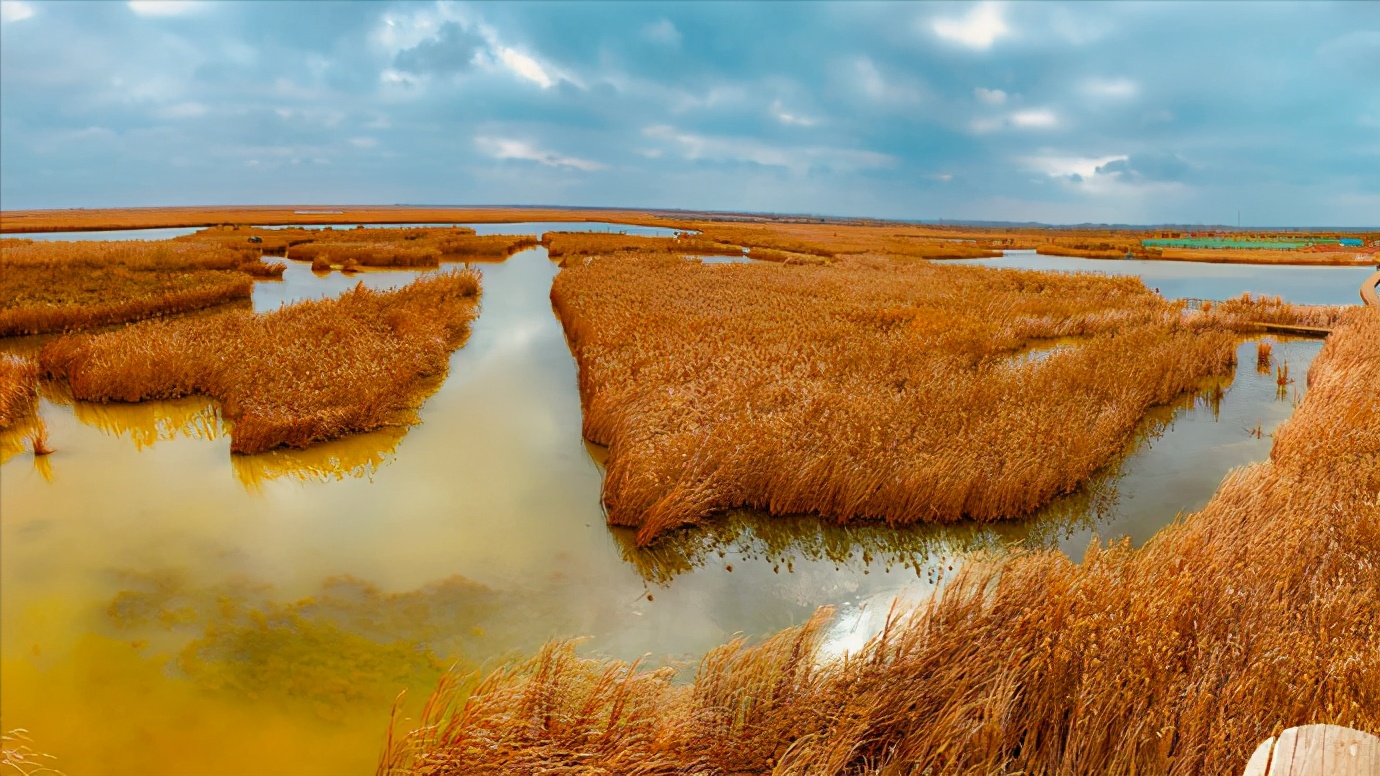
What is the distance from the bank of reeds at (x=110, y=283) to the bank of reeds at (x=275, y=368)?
10.3 feet

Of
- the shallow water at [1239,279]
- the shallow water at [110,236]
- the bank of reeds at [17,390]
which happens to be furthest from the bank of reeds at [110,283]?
the shallow water at [1239,279]

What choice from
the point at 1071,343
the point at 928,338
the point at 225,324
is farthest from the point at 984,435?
the point at 225,324

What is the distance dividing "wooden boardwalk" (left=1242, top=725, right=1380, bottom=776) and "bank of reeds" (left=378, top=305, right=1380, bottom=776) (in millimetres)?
1617

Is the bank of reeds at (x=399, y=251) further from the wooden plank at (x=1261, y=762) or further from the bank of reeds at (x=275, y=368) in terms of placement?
the wooden plank at (x=1261, y=762)

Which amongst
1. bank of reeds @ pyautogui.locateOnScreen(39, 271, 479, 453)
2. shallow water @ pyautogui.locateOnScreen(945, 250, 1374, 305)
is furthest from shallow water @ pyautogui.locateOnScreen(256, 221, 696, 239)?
bank of reeds @ pyautogui.locateOnScreen(39, 271, 479, 453)

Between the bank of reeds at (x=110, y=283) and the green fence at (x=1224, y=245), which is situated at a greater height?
the green fence at (x=1224, y=245)

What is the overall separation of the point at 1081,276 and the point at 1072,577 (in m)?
31.1

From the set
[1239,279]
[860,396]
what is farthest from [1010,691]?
[1239,279]

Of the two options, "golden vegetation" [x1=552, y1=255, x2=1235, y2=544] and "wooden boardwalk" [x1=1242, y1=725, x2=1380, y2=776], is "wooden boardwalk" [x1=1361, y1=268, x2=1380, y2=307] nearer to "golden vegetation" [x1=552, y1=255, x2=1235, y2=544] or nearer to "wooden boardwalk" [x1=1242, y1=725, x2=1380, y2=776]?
"golden vegetation" [x1=552, y1=255, x2=1235, y2=544]

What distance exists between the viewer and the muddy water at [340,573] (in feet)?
15.9

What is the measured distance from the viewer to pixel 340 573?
668cm

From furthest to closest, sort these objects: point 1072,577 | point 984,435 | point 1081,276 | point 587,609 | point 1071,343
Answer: point 1081,276, point 1071,343, point 984,435, point 587,609, point 1072,577

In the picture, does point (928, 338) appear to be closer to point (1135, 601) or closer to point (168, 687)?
point (1135, 601)

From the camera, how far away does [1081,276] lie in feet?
101
